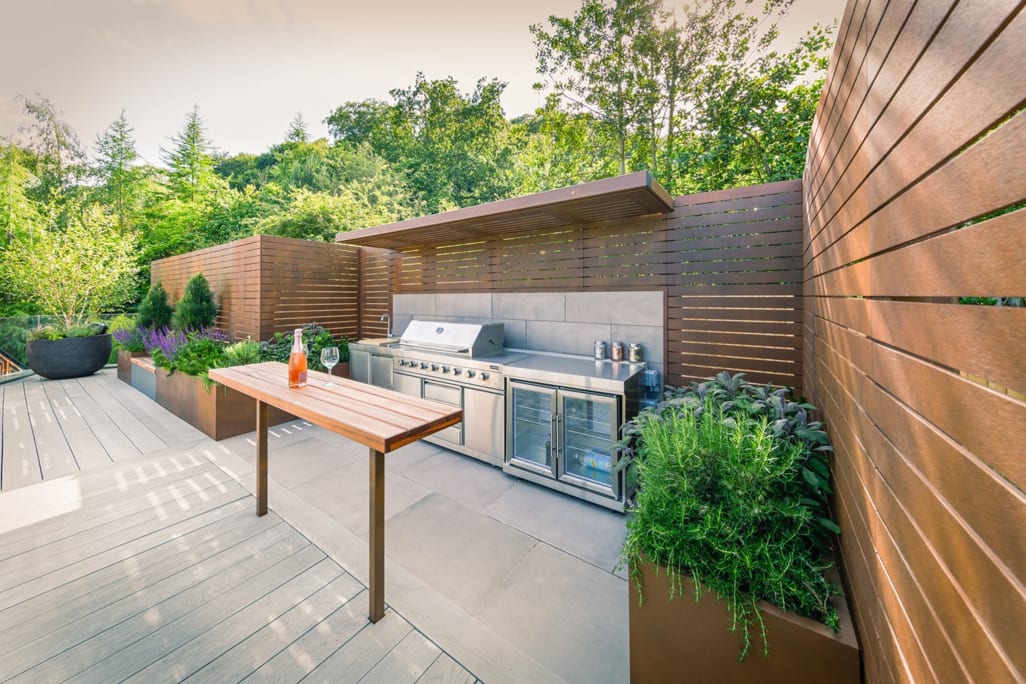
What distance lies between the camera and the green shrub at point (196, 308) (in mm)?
6184

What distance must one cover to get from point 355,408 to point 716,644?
1.81 metres

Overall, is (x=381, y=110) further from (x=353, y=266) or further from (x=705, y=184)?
(x=705, y=184)

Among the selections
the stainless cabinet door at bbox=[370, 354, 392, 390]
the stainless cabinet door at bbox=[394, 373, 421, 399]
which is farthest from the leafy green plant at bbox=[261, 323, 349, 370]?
the stainless cabinet door at bbox=[394, 373, 421, 399]

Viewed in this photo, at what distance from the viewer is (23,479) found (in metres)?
3.18

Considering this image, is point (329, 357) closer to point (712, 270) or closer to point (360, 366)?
point (360, 366)

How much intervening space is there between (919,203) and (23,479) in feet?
18.3

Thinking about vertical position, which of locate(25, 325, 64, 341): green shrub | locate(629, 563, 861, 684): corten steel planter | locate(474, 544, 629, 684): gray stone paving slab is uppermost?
locate(25, 325, 64, 341): green shrub

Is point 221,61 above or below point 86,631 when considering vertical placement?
above

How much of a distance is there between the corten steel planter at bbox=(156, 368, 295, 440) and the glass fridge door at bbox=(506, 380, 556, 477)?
2.88 m

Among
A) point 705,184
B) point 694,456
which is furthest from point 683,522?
point 705,184

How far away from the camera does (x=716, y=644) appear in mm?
1323

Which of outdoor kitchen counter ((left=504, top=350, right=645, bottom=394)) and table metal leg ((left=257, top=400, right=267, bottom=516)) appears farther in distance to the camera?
outdoor kitchen counter ((left=504, top=350, right=645, bottom=394))

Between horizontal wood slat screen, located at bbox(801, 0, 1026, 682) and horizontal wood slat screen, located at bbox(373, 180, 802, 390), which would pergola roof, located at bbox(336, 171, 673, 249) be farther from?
horizontal wood slat screen, located at bbox(801, 0, 1026, 682)

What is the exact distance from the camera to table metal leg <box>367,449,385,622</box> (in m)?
1.88
